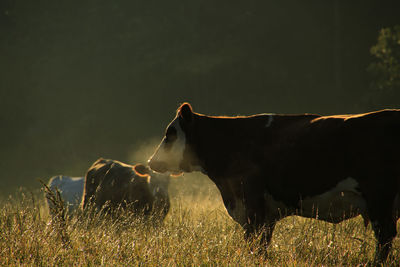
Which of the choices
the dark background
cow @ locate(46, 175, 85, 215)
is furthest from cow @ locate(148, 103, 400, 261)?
the dark background

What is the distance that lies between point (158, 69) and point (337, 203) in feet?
118

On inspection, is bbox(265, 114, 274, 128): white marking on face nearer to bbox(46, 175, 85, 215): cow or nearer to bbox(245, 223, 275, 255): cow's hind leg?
bbox(245, 223, 275, 255): cow's hind leg

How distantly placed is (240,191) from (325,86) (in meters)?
31.5

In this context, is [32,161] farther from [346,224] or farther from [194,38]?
[346,224]

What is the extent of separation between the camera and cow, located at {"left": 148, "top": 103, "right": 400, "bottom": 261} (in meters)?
4.26

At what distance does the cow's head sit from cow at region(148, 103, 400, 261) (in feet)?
0.04

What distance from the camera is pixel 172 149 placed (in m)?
5.58

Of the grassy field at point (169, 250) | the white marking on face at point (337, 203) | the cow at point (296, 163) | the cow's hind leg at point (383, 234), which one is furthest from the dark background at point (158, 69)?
the cow's hind leg at point (383, 234)

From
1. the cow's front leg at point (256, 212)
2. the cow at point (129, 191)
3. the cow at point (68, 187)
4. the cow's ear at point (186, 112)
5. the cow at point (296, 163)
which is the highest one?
the cow's ear at point (186, 112)

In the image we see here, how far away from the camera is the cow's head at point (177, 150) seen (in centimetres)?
553

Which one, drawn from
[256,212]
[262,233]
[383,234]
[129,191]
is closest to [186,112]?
[256,212]

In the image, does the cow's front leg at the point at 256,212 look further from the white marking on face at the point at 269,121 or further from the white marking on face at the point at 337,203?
the white marking on face at the point at 269,121

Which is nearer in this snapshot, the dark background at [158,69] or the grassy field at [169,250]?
the grassy field at [169,250]

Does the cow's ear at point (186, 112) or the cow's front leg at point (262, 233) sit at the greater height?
the cow's ear at point (186, 112)
